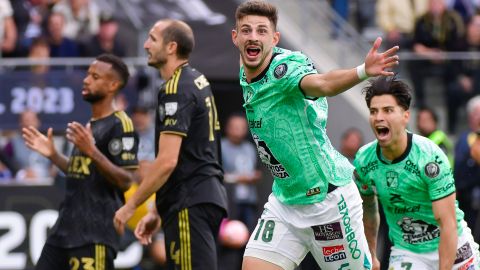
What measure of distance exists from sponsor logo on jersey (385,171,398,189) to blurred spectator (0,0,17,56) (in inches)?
338

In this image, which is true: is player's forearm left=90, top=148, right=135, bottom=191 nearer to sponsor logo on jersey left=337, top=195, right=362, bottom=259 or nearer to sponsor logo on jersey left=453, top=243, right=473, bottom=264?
sponsor logo on jersey left=337, top=195, right=362, bottom=259

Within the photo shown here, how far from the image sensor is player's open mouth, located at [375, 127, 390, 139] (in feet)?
29.3

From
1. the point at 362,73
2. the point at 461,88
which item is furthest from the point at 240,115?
the point at 362,73

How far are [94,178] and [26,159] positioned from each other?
5.46m

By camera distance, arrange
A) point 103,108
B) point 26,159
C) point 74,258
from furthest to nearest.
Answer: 1. point 26,159
2. point 103,108
3. point 74,258

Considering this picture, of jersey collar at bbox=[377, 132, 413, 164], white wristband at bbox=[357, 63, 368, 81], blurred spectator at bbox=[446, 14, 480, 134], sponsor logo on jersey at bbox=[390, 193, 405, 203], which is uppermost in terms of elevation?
blurred spectator at bbox=[446, 14, 480, 134]

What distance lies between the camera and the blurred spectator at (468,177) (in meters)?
13.5

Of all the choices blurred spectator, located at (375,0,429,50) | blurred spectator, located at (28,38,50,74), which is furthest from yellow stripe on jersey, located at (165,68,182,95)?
blurred spectator, located at (375,0,429,50)

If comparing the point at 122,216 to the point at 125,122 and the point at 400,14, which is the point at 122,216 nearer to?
the point at 125,122

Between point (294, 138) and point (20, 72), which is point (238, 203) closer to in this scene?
point (20, 72)

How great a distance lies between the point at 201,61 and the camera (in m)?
16.9

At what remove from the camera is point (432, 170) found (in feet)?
28.9

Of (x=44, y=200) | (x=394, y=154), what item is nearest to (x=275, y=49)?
(x=394, y=154)

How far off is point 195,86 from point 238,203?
228 inches
